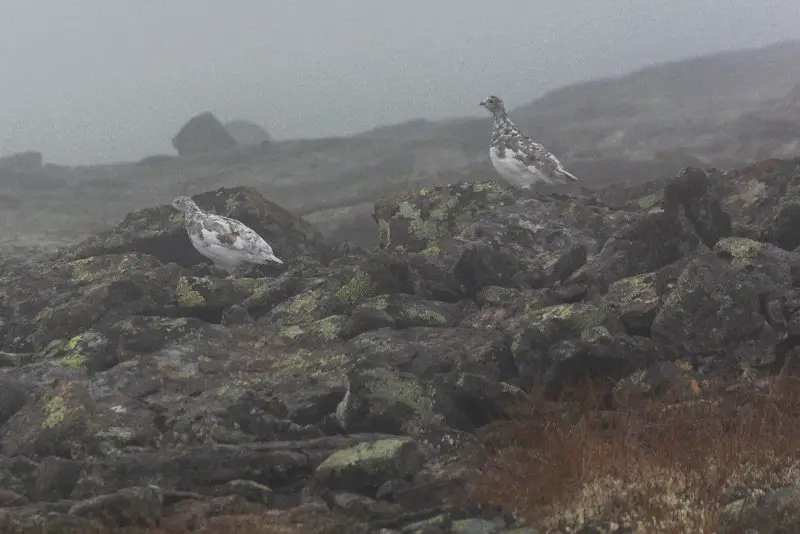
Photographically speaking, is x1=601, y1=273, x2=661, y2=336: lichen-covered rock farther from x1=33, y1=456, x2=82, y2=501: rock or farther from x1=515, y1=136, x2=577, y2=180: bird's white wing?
x1=515, y1=136, x2=577, y2=180: bird's white wing

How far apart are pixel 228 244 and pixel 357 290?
5.39m

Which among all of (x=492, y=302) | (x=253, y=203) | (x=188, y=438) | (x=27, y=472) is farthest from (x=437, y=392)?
(x=253, y=203)

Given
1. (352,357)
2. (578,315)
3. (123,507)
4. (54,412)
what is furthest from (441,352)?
(54,412)

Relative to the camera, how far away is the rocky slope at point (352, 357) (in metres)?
7.68

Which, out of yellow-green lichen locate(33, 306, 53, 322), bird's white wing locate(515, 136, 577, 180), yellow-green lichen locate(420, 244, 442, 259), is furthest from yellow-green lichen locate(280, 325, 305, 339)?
bird's white wing locate(515, 136, 577, 180)

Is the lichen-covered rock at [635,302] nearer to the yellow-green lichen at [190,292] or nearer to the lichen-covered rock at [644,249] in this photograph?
the lichen-covered rock at [644,249]

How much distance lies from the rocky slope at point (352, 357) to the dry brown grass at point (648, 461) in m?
0.25

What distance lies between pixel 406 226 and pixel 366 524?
13.2 meters

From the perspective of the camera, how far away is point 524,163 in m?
22.1

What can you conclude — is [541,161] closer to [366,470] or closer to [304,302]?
[304,302]

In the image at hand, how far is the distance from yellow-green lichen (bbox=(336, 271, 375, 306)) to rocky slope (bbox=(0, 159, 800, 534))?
0.04 m

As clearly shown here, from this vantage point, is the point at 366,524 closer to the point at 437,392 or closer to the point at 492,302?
the point at 437,392

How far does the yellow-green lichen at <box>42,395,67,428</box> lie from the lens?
9.55m

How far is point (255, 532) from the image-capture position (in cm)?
638
